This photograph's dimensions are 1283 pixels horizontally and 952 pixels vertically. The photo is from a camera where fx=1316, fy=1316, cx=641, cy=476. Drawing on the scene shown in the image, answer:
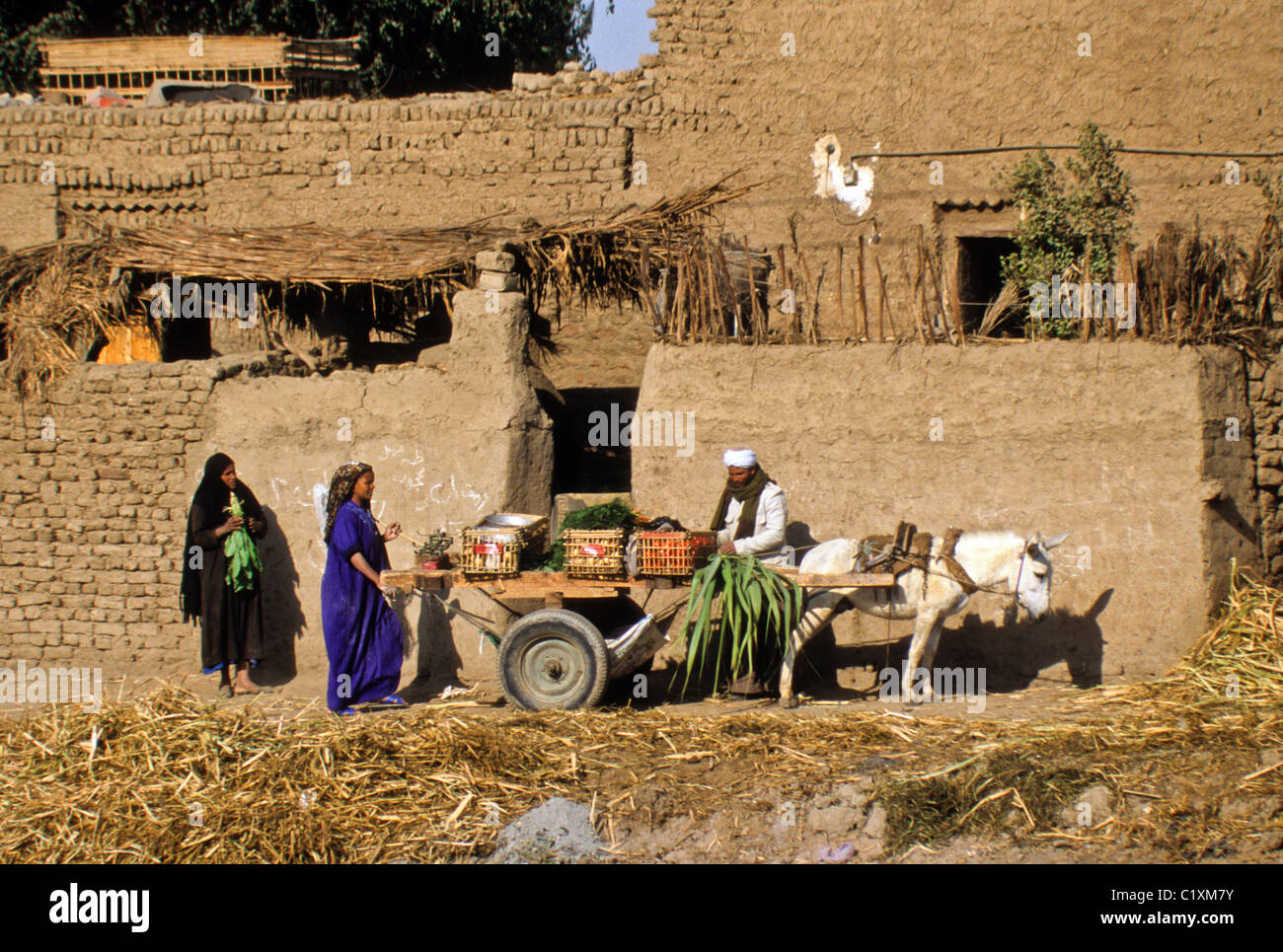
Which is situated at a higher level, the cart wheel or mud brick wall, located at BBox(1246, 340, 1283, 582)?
mud brick wall, located at BBox(1246, 340, 1283, 582)

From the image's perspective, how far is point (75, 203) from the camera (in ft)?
41.9

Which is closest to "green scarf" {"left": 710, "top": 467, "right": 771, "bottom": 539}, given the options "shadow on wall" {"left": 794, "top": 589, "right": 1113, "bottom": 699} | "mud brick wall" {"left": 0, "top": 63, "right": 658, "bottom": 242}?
"shadow on wall" {"left": 794, "top": 589, "right": 1113, "bottom": 699}

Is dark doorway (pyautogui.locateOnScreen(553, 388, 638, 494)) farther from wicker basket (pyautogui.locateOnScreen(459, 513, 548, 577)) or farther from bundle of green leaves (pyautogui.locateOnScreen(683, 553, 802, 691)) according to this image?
bundle of green leaves (pyautogui.locateOnScreen(683, 553, 802, 691))

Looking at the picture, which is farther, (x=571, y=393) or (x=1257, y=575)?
(x=571, y=393)

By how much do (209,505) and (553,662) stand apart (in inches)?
109

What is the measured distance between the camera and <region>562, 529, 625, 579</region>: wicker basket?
7.21 metres

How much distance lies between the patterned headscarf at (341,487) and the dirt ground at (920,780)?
1265 millimetres

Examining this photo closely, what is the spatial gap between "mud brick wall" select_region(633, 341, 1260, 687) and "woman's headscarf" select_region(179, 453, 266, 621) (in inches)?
102

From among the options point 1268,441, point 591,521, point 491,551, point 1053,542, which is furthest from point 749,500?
point 1268,441

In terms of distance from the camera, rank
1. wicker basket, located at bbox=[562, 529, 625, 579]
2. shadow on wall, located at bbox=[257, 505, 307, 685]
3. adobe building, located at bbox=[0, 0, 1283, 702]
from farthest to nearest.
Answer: shadow on wall, located at bbox=[257, 505, 307, 685], adobe building, located at bbox=[0, 0, 1283, 702], wicker basket, located at bbox=[562, 529, 625, 579]

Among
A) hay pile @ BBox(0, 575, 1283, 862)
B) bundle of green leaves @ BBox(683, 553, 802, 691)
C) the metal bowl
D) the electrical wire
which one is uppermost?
the electrical wire
